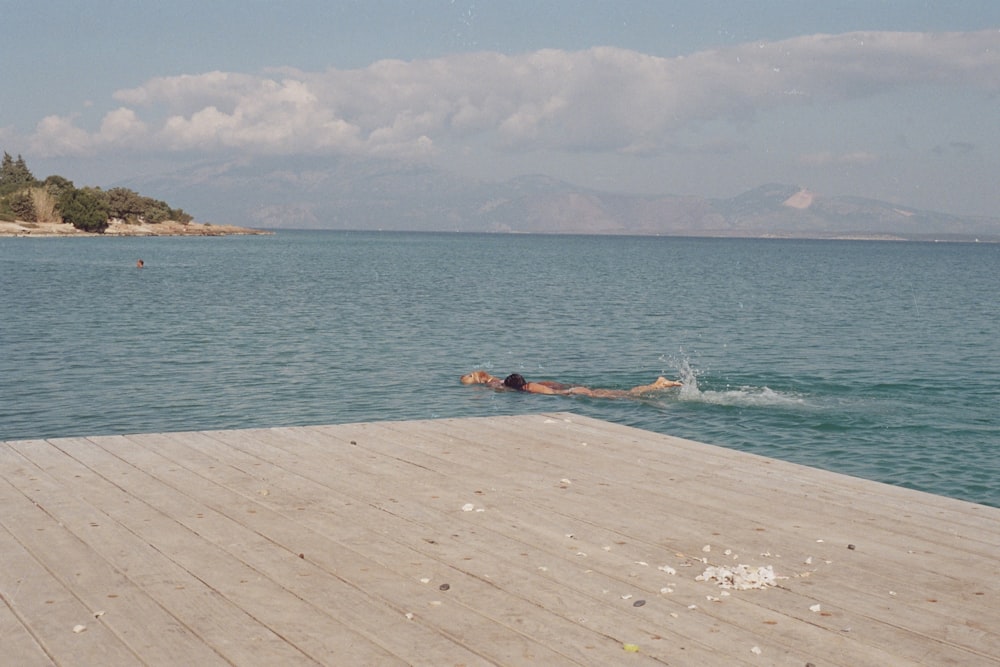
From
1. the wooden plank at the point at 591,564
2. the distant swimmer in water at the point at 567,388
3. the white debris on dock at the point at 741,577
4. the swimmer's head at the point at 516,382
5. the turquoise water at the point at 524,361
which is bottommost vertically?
the turquoise water at the point at 524,361

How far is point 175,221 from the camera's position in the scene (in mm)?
168375

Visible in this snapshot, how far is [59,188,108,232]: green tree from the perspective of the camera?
132 meters

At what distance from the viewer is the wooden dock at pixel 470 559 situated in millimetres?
4910

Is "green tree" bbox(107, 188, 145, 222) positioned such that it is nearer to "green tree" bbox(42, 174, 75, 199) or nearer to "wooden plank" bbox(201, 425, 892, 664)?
"green tree" bbox(42, 174, 75, 199)

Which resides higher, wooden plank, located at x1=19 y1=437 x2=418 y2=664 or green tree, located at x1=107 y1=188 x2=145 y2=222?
green tree, located at x1=107 y1=188 x2=145 y2=222

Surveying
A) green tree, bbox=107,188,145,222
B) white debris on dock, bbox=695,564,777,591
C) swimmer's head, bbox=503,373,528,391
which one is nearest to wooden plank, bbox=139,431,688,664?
white debris on dock, bbox=695,564,777,591

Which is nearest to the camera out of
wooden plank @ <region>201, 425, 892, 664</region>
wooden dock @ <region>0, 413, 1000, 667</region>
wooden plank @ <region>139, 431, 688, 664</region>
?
wooden dock @ <region>0, 413, 1000, 667</region>

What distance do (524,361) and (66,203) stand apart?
4811 inches

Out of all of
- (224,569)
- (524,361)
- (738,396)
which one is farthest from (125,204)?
(224,569)

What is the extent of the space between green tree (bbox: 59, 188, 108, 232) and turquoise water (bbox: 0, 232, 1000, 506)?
279ft

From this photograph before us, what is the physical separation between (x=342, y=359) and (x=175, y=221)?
6004 inches

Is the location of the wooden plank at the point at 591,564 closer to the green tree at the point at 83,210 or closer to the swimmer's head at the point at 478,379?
the swimmer's head at the point at 478,379

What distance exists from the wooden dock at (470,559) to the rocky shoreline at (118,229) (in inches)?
5079

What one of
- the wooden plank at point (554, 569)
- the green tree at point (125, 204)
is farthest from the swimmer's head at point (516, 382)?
the green tree at point (125, 204)
